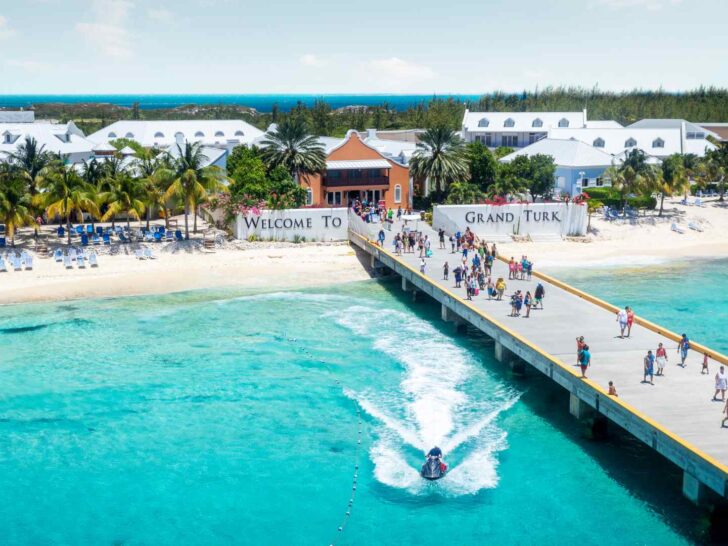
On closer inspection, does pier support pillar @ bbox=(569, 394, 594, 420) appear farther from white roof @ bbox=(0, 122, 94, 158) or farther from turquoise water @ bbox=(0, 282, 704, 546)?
white roof @ bbox=(0, 122, 94, 158)

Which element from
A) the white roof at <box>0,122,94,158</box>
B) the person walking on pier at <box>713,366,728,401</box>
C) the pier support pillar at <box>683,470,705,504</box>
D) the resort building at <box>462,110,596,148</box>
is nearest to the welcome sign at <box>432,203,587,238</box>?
the person walking on pier at <box>713,366,728,401</box>

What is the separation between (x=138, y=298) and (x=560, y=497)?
30175mm

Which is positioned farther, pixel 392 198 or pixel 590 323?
pixel 392 198

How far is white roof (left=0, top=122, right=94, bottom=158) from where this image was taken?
7562 cm

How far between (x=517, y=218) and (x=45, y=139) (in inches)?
1775

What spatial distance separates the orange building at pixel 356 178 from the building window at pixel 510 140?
1380 inches

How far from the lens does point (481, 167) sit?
69.6m

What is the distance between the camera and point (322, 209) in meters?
59.1

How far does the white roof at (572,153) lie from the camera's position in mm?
75250

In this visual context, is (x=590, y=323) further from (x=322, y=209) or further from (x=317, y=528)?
(x=322, y=209)

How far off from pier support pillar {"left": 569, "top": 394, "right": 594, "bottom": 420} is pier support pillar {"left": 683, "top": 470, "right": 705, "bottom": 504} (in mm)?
5492

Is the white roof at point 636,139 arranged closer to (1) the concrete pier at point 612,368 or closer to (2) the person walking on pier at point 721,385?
(1) the concrete pier at point 612,368

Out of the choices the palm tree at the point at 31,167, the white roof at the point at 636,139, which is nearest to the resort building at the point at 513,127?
the white roof at the point at 636,139

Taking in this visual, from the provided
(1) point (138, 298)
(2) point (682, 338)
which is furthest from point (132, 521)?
(1) point (138, 298)
